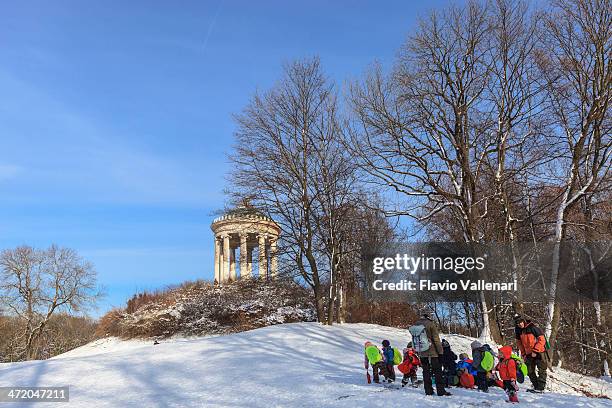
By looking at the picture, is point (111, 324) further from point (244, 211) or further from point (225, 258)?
point (244, 211)

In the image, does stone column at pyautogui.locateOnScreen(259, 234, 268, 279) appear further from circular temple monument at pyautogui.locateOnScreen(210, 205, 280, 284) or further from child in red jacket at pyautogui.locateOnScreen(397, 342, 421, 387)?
child in red jacket at pyautogui.locateOnScreen(397, 342, 421, 387)

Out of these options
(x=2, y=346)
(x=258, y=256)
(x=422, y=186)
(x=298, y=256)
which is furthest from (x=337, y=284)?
(x=2, y=346)

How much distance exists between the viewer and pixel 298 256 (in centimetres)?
2025

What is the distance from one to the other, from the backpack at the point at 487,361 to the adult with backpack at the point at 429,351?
84 centimetres

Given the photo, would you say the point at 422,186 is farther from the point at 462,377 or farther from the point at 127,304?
the point at 127,304

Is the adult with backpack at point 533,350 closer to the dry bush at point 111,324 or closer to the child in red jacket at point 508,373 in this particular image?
the child in red jacket at point 508,373

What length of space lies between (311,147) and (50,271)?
28869 mm

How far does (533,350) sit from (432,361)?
2.43 metres

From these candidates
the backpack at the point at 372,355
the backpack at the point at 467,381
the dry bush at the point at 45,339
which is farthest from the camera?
the dry bush at the point at 45,339

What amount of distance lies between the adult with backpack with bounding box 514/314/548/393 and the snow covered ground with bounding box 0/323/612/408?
0.37 meters

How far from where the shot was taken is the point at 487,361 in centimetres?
925

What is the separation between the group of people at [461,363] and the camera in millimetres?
8977

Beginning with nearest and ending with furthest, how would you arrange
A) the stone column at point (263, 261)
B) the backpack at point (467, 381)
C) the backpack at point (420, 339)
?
the backpack at point (420, 339), the backpack at point (467, 381), the stone column at point (263, 261)

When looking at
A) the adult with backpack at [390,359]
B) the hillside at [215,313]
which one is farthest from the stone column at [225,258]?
the adult with backpack at [390,359]
